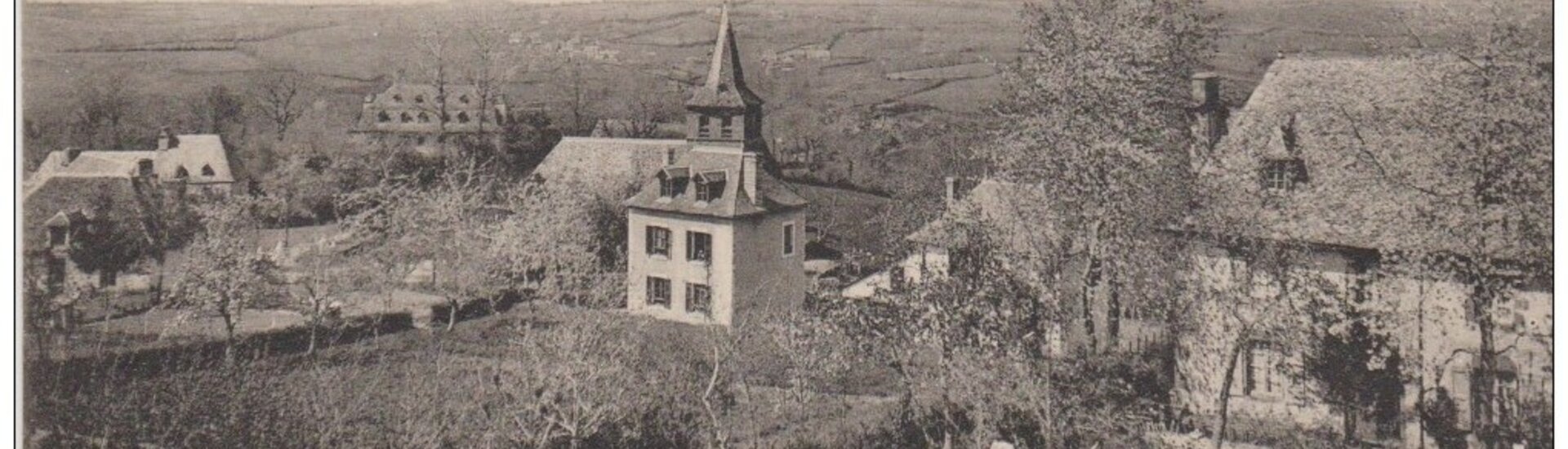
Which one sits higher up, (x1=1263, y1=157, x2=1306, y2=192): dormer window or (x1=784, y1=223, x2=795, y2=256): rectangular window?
(x1=1263, y1=157, x2=1306, y2=192): dormer window

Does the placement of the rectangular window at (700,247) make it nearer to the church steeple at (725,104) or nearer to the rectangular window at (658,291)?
the rectangular window at (658,291)

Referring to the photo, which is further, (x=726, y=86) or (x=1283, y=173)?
(x=726, y=86)

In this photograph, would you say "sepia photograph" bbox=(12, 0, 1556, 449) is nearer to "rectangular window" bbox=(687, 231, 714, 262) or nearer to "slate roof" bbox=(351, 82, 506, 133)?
"slate roof" bbox=(351, 82, 506, 133)

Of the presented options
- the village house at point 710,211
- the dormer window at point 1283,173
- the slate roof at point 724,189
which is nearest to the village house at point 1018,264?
the dormer window at point 1283,173

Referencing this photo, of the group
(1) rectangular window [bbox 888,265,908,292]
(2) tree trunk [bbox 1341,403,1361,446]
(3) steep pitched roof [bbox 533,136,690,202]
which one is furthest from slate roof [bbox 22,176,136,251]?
(2) tree trunk [bbox 1341,403,1361,446]

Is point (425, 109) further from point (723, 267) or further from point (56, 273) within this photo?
point (56, 273)

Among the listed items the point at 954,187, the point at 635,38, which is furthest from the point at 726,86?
the point at 954,187
